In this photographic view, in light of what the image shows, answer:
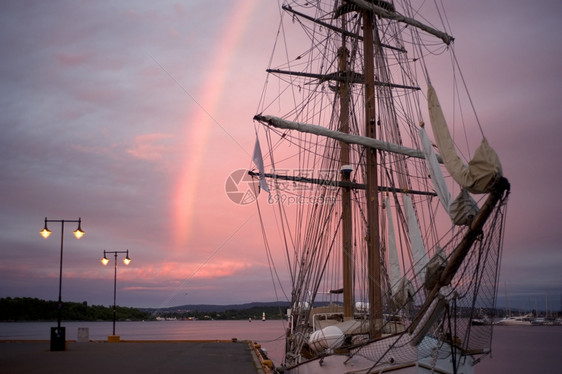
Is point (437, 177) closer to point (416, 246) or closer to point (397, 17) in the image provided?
point (416, 246)

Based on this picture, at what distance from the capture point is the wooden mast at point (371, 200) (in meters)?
18.8

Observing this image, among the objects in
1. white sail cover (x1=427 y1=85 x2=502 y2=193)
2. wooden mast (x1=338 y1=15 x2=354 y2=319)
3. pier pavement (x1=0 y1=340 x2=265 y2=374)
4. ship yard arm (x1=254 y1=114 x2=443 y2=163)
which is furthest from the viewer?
wooden mast (x1=338 y1=15 x2=354 y2=319)

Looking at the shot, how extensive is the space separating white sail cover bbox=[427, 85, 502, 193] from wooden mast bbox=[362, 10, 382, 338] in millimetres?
7060

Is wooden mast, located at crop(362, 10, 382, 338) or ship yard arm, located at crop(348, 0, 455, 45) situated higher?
ship yard arm, located at crop(348, 0, 455, 45)

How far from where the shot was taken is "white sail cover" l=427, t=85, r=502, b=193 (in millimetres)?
11344

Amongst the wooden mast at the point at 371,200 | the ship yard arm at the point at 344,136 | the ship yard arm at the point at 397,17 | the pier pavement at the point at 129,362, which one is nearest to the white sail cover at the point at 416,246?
the wooden mast at the point at 371,200

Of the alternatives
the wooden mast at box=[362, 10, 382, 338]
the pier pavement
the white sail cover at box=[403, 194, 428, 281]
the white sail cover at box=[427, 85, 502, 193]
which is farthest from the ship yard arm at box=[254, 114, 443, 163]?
the pier pavement

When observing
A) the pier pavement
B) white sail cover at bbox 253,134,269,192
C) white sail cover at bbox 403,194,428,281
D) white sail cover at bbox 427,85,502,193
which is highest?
white sail cover at bbox 253,134,269,192

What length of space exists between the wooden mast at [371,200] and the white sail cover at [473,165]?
7060 mm

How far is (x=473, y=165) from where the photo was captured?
457 inches

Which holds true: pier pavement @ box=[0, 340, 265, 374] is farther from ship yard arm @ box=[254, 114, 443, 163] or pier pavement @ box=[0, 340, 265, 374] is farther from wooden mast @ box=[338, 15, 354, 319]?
ship yard arm @ box=[254, 114, 443, 163]

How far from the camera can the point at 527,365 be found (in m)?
57.5

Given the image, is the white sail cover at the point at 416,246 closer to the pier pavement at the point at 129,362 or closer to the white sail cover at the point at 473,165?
the white sail cover at the point at 473,165

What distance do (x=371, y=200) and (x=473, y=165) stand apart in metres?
8.84
